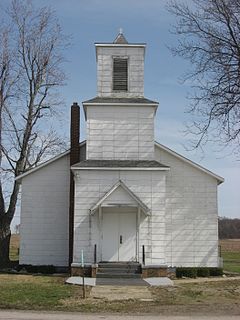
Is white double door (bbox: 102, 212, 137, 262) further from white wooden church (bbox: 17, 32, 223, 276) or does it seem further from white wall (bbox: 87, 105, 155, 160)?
white wall (bbox: 87, 105, 155, 160)

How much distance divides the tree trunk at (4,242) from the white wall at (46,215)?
2909mm

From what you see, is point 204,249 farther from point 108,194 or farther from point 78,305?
point 78,305

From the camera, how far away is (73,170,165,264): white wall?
26.8 meters

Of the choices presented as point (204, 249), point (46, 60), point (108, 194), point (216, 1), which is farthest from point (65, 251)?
point (216, 1)

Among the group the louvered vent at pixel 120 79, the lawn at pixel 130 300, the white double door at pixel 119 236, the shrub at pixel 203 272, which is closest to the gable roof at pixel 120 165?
the white double door at pixel 119 236

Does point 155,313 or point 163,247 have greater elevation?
point 163,247

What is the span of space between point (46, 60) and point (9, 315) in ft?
79.5

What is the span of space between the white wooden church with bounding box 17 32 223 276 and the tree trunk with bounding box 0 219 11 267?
114 inches

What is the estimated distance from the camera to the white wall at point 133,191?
88.1 feet

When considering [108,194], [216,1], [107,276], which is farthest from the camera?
[108,194]

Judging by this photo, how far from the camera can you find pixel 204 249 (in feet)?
99.0

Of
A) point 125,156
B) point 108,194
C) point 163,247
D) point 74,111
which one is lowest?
point 163,247

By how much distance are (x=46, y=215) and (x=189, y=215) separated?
25.9 feet

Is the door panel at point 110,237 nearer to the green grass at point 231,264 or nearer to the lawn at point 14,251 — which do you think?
the green grass at point 231,264
